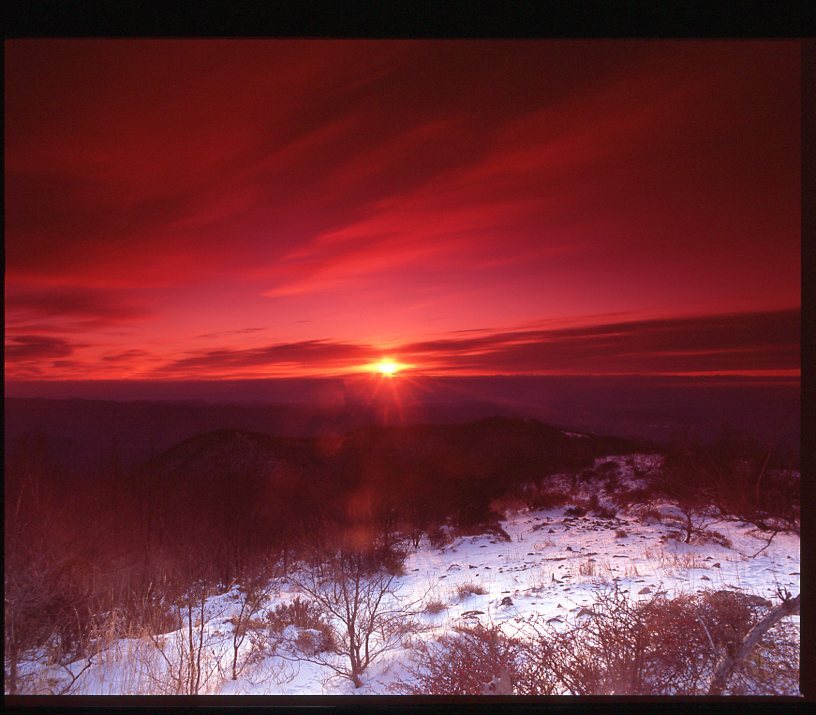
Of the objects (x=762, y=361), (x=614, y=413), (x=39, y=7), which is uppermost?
(x=39, y=7)

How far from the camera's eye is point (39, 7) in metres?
1.44

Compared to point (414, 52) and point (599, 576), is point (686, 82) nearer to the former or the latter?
point (414, 52)

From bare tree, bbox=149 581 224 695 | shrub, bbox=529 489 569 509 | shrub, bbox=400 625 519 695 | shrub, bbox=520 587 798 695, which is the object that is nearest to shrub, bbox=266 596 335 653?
bare tree, bbox=149 581 224 695

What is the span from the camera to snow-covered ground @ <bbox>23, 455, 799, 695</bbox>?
229cm

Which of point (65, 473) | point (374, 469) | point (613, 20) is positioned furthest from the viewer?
point (374, 469)

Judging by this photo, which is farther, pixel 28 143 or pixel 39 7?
pixel 28 143

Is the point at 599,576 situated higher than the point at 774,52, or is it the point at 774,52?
the point at 774,52

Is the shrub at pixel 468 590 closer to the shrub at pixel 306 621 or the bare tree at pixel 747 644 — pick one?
the shrub at pixel 306 621

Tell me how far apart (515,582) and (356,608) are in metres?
0.91

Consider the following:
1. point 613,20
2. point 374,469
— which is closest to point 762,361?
point 613,20

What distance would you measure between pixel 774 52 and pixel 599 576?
2.90 m

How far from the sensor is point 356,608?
250cm

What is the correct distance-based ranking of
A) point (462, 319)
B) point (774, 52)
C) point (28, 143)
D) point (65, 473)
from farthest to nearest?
1. point (65, 473)
2. point (462, 319)
3. point (28, 143)
4. point (774, 52)

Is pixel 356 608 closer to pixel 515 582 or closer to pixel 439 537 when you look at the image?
pixel 439 537
